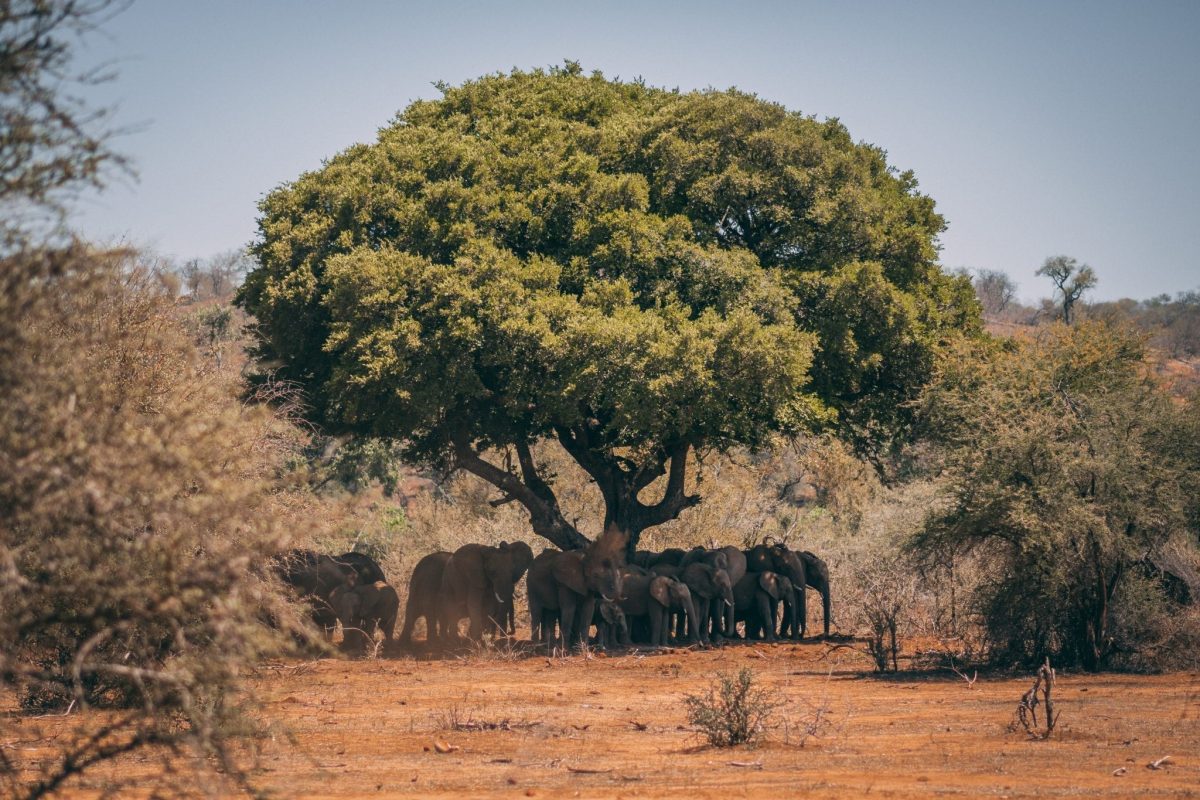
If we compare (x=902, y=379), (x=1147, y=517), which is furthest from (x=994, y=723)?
(x=902, y=379)

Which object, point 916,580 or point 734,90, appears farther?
point 734,90

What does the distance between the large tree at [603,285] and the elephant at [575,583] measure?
2.34 metres

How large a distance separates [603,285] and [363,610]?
7.46 m

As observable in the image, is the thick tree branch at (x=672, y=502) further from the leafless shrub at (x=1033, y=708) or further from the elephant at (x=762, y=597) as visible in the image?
the leafless shrub at (x=1033, y=708)

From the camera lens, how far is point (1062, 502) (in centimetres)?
1884

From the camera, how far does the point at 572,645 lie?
25.0 m

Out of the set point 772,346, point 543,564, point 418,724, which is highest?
point 772,346

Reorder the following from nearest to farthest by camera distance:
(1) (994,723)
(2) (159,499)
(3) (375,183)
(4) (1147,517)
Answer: (2) (159,499) < (1) (994,723) < (4) (1147,517) < (3) (375,183)

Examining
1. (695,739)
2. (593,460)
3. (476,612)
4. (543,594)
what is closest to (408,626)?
(476,612)

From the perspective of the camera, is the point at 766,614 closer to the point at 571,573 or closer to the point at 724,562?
the point at 724,562

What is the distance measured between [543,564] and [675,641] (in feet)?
9.86

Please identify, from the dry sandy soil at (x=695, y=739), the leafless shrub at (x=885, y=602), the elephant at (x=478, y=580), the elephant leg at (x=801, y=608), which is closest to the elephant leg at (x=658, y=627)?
the elephant at (x=478, y=580)

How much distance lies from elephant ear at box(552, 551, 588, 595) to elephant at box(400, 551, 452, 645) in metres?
2.94

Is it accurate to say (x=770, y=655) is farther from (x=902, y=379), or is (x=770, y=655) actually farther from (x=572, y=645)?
(x=902, y=379)
